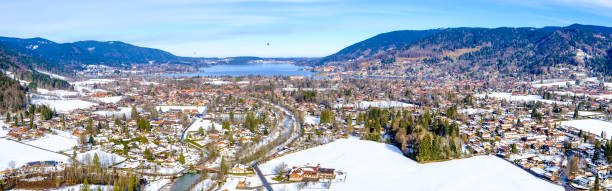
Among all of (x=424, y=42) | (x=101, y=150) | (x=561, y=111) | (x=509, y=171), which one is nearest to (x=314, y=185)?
(x=509, y=171)

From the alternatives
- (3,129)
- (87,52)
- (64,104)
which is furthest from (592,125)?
(87,52)

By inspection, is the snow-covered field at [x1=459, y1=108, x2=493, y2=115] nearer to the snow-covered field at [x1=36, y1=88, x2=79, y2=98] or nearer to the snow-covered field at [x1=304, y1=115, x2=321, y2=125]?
the snow-covered field at [x1=304, y1=115, x2=321, y2=125]

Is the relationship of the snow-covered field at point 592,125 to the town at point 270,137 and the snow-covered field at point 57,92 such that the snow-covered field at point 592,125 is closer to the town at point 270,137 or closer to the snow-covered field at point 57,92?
the town at point 270,137

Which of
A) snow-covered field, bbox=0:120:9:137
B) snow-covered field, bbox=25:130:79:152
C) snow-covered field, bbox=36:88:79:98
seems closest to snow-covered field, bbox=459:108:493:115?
snow-covered field, bbox=25:130:79:152

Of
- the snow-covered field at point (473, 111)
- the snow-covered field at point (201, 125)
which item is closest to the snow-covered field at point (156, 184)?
the snow-covered field at point (201, 125)

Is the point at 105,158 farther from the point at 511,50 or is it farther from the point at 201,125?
the point at 511,50
